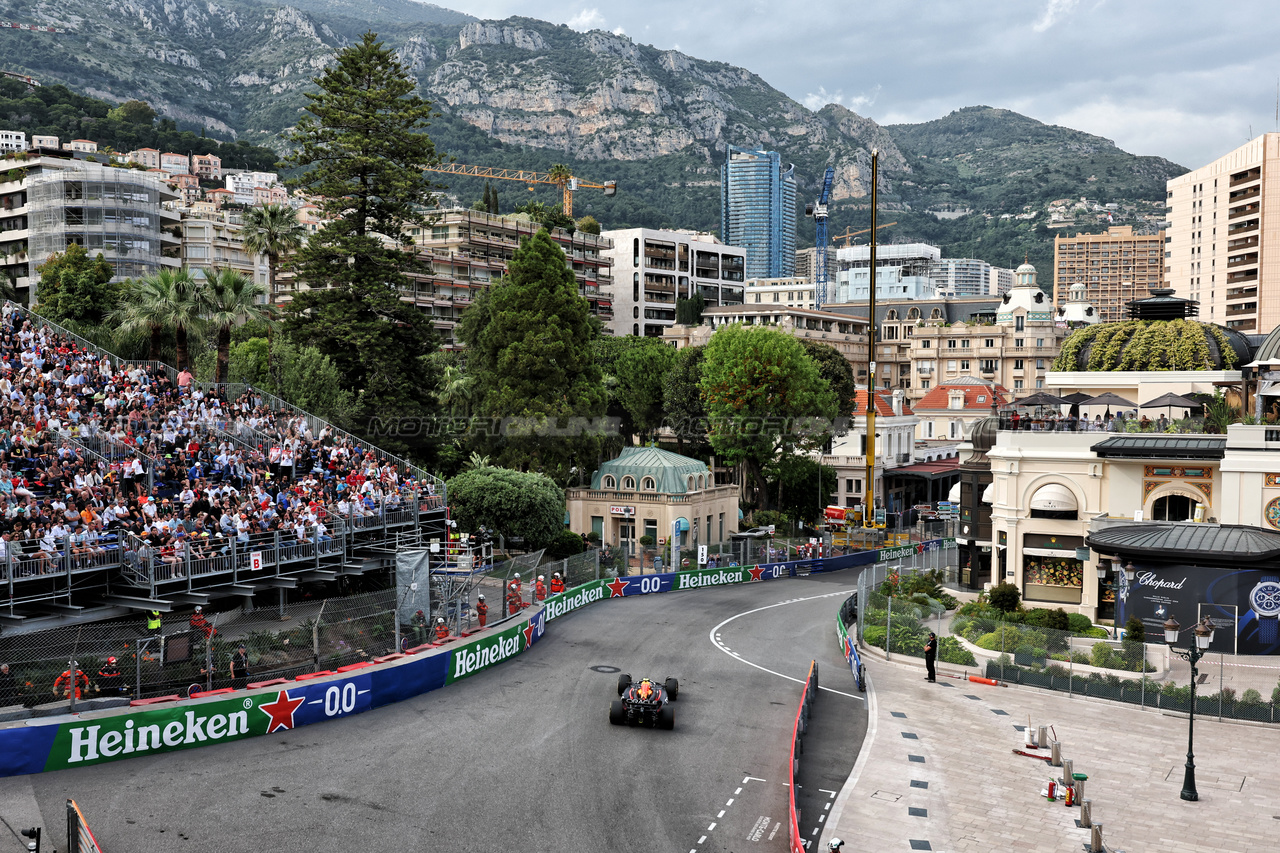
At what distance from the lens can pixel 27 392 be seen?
36.5 m

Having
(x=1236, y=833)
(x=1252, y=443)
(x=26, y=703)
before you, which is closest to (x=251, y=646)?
(x=26, y=703)

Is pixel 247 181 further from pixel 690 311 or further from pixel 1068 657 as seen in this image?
pixel 1068 657

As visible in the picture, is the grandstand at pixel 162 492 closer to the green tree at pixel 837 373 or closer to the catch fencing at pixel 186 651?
the catch fencing at pixel 186 651

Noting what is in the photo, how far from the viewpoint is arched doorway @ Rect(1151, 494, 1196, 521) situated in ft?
132

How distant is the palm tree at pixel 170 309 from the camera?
47.2m

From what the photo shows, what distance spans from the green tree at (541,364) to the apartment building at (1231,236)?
314 ft

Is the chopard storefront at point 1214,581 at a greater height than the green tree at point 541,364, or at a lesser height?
lesser

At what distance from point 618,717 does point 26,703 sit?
14.0 meters

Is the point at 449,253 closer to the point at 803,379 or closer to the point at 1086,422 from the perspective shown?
the point at 803,379

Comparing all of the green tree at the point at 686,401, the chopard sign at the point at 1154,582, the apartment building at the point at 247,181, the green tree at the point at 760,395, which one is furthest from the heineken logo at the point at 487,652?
the apartment building at the point at 247,181

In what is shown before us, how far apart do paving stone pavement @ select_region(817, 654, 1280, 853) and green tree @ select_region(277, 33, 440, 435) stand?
35.0 m

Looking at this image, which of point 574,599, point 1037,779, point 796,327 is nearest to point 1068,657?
point 1037,779

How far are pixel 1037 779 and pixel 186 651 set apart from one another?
20.4m

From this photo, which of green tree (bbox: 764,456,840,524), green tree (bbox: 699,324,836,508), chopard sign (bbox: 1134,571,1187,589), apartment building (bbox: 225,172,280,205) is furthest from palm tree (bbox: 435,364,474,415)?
apartment building (bbox: 225,172,280,205)
